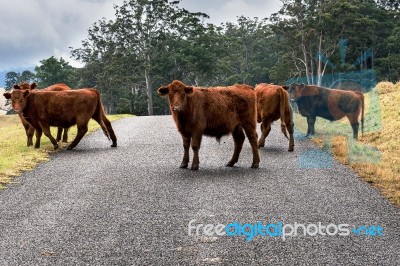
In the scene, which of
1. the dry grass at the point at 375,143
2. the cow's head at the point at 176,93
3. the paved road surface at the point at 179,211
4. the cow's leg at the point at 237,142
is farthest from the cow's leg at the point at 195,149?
the dry grass at the point at 375,143

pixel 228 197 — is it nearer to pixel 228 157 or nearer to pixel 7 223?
pixel 7 223

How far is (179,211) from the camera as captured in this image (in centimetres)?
666

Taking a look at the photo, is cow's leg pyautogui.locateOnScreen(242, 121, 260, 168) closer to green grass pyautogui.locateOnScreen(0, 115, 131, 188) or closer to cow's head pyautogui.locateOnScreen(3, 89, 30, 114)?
green grass pyautogui.locateOnScreen(0, 115, 131, 188)

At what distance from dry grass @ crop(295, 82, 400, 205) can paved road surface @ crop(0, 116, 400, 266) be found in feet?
1.19

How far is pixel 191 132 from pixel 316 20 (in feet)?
132

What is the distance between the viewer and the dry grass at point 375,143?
27.7 feet

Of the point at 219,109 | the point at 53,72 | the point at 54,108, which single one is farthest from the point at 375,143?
the point at 53,72

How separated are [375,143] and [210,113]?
16.4 ft

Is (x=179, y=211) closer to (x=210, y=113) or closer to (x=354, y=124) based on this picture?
(x=210, y=113)

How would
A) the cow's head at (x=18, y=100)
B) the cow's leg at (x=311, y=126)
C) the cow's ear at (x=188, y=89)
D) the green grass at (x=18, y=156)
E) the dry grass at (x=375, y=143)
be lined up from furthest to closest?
1. the cow's leg at (x=311, y=126)
2. the cow's head at (x=18, y=100)
3. the green grass at (x=18, y=156)
4. the cow's ear at (x=188, y=89)
5. the dry grass at (x=375, y=143)

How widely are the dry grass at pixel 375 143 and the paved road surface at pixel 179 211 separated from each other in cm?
36

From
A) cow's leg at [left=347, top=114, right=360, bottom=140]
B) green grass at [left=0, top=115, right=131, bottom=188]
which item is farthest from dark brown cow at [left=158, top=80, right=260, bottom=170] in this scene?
cow's leg at [left=347, top=114, right=360, bottom=140]

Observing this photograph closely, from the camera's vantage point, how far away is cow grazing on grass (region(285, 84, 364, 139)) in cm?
1357

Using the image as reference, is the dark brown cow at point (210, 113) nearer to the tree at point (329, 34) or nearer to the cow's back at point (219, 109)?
the cow's back at point (219, 109)
